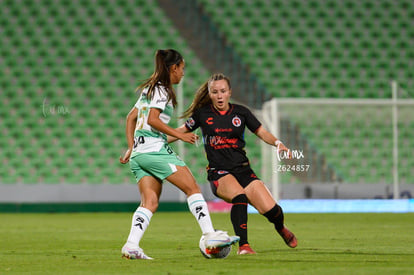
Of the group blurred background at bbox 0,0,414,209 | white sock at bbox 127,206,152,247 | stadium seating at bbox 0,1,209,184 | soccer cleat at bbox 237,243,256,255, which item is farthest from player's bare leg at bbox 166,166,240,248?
stadium seating at bbox 0,1,209,184

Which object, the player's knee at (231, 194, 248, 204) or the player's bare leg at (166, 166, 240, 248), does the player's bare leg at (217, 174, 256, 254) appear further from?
the player's bare leg at (166, 166, 240, 248)

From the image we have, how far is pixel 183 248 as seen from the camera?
684cm

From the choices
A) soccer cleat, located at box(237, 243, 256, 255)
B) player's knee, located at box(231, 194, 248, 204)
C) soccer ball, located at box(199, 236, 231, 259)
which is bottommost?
soccer cleat, located at box(237, 243, 256, 255)

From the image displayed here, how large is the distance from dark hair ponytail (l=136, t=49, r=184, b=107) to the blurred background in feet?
28.3

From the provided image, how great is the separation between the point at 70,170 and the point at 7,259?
1074 centimetres

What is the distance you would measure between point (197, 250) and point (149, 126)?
4.67ft

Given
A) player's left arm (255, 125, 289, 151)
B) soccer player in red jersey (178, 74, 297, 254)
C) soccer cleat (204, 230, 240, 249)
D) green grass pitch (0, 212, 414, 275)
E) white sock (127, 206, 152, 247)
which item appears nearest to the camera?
green grass pitch (0, 212, 414, 275)

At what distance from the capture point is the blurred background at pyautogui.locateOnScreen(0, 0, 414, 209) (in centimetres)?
1531

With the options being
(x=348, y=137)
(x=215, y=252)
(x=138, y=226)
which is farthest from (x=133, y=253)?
(x=348, y=137)

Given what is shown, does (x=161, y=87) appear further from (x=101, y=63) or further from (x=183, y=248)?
(x=101, y=63)

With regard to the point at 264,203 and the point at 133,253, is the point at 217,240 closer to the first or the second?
the point at 133,253

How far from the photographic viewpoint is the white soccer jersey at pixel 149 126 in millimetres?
5699

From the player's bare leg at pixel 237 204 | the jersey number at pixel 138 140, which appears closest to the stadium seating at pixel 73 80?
the player's bare leg at pixel 237 204

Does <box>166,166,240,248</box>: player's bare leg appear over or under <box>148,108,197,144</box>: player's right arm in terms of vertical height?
under
